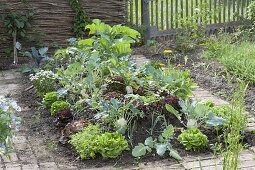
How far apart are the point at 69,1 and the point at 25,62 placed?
114 cm

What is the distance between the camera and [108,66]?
594cm

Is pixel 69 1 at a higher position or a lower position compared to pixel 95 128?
higher

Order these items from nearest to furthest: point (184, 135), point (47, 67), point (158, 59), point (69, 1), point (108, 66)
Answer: point (184, 135)
point (108, 66)
point (47, 67)
point (158, 59)
point (69, 1)

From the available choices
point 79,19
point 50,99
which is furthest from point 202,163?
point 79,19

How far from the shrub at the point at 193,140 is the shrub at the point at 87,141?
716mm

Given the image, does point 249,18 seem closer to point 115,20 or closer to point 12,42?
point 115,20

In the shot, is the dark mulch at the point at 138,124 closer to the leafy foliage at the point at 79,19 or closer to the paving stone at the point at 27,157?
the paving stone at the point at 27,157

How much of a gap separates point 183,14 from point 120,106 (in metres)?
4.68

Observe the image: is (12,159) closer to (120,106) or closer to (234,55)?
(120,106)

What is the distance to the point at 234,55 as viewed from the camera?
24.3ft

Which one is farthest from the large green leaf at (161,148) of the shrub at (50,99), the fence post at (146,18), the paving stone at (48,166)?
the fence post at (146,18)

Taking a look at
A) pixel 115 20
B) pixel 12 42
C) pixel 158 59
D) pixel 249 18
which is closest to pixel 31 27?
pixel 12 42

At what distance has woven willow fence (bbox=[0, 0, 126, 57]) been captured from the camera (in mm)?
8383

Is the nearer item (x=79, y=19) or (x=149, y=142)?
(x=149, y=142)
